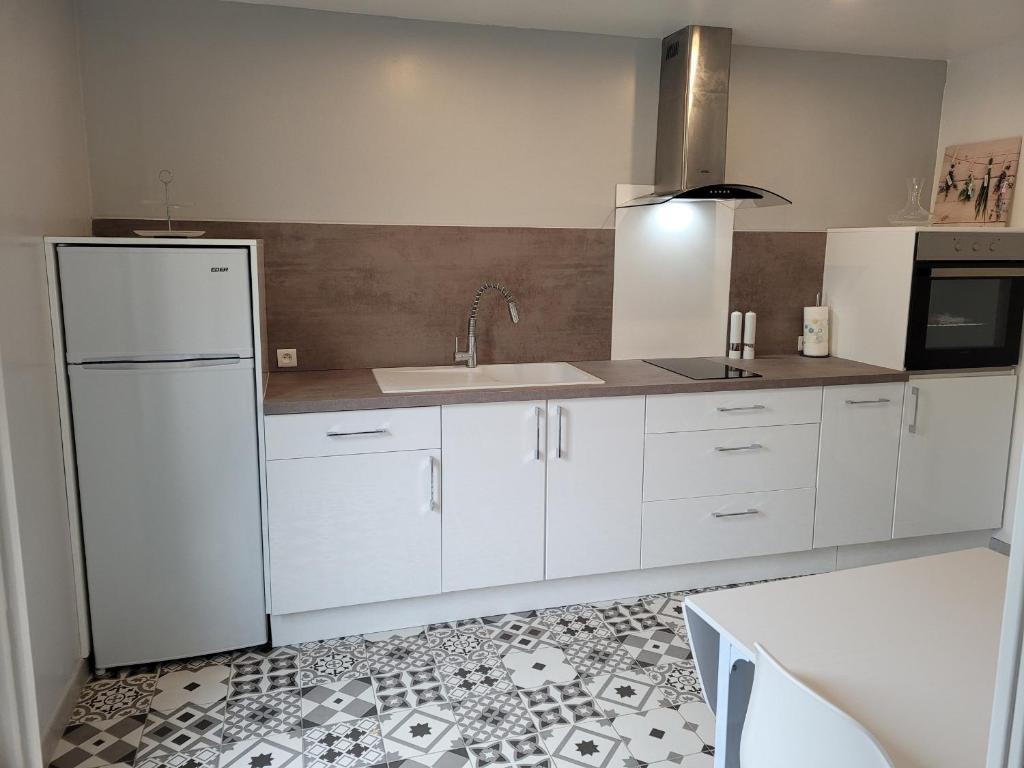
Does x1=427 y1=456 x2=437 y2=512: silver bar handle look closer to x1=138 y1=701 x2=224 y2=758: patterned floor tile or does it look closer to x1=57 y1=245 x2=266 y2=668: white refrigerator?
x1=57 y1=245 x2=266 y2=668: white refrigerator

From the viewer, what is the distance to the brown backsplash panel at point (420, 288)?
127 inches

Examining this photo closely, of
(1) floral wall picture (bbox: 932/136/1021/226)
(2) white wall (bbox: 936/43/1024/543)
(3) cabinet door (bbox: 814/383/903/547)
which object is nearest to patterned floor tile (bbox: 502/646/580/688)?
(3) cabinet door (bbox: 814/383/903/547)

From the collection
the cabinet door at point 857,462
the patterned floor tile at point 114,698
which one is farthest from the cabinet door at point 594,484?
the patterned floor tile at point 114,698

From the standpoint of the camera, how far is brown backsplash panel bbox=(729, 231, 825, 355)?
380cm

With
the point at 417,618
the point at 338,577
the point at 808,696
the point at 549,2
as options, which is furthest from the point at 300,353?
the point at 808,696

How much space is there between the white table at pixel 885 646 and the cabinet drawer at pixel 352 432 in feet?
4.81

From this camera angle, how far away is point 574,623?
3086mm

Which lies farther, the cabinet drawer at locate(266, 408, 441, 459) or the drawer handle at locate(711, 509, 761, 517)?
the drawer handle at locate(711, 509, 761, 517)

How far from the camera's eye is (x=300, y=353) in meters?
3.29

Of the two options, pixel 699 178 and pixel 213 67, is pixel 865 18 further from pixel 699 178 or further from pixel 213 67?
pixel 213 67

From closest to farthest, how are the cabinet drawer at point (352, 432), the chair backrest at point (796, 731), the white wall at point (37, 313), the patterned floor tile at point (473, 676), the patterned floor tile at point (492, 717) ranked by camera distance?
the chair backrest at point (796, 731), the white wall at point (37, 313), the patterned floor tile at point (492, 717), the patterned floor tile at point (473, 676), the cabinet drawer at point (352, 432)

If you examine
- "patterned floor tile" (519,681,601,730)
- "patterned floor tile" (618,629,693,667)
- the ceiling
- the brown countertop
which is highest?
the ceiling

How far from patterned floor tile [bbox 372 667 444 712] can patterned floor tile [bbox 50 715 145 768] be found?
0.74 m

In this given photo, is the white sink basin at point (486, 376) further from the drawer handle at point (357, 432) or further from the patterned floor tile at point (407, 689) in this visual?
the patterned floor tile at point (407, 689)
